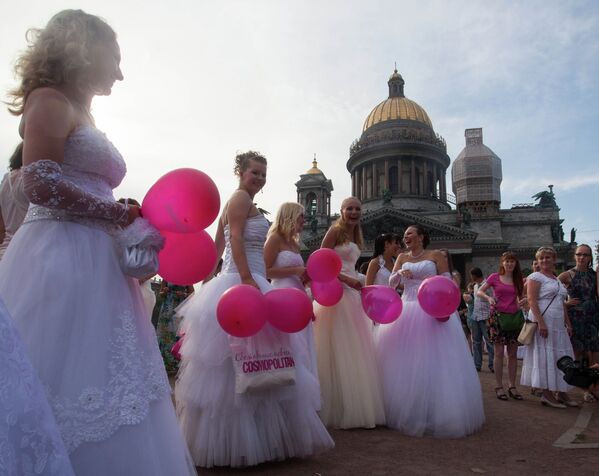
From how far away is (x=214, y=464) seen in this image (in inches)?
137

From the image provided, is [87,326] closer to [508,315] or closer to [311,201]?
[508,315]

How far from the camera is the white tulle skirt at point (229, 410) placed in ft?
11.3

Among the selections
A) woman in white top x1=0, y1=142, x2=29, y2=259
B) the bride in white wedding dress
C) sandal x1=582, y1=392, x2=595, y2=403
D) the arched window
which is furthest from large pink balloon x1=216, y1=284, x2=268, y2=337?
the arched window

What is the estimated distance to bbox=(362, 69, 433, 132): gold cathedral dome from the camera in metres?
54.8

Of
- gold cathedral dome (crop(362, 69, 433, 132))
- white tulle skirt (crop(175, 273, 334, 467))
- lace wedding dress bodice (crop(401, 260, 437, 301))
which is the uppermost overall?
gold cathedral dome (crop(362, 69, 433, 132))

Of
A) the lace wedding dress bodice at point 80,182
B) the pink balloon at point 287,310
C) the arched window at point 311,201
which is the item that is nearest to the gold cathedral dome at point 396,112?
the arched window at point 311,201

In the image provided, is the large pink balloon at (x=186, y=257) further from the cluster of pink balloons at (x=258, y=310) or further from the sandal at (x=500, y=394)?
the sandal at (x=500, y=394)

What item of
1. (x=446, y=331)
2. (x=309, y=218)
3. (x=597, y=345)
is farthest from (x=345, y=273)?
(x=309, y=218)

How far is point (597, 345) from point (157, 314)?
692 centimetres

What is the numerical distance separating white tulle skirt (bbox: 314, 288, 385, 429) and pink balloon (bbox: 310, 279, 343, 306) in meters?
0.30

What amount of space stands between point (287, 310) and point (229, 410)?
2.61 feet

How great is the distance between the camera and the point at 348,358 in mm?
5039

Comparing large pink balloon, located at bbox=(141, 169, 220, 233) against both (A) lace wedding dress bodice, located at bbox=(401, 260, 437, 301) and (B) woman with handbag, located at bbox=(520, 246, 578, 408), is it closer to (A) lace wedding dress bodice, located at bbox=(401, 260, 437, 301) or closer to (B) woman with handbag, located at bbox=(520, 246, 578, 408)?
(A) lace wedding dress bodice, located at bbox=(401, 260, 437, 301)

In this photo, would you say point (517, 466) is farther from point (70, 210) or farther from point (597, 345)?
point (597, 345)
